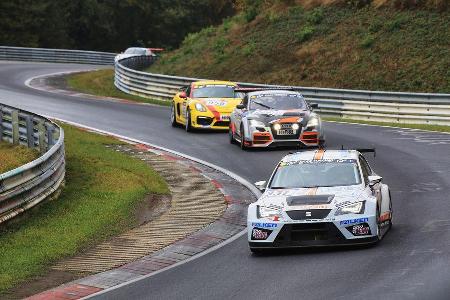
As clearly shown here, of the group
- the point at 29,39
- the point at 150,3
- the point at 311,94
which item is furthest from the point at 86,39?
the point at 311,94

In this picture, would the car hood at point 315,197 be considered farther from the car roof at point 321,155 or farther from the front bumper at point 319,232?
the car roof at point 321,155

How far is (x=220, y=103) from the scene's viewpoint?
2952 cm

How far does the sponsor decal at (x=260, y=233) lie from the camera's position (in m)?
14.0

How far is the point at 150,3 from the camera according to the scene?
92.8 metres

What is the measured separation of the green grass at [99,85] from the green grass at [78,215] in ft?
53.4

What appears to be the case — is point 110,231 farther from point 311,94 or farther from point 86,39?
point 86,39

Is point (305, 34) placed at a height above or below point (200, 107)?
above

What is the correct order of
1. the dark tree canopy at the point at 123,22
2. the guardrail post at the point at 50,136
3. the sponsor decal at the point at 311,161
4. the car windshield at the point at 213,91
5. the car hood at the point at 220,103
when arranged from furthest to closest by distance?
the dark tree canopy at the point at 123,22, the car windshield at the point at 213,91, the car hood at the point at 220,103, the guardrail post at the point at 50,136, the sponsor decal at the point at 311,161

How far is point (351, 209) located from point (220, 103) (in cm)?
1588

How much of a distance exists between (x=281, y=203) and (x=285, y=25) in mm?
34913

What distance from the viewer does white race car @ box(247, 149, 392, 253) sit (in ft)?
45.0

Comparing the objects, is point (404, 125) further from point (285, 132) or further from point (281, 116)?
point (285, 132)

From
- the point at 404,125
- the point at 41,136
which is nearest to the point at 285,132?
the point at 41,136

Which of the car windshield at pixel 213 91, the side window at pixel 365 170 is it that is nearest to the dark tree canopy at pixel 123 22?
the car windshield at pixel 213 91
